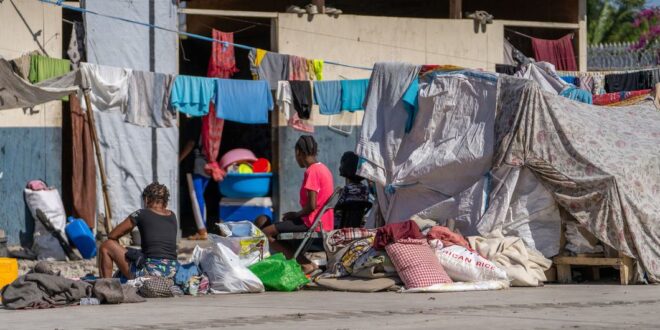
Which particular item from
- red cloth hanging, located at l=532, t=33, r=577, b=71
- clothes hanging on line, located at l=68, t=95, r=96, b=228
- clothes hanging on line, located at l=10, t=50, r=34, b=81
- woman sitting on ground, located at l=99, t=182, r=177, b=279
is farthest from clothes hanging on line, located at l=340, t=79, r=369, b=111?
woman sitting on ground, located at l=99, t=182, r=177, b=279

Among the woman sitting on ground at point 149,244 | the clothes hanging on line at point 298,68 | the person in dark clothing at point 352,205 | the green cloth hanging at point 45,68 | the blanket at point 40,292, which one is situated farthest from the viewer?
the clothes hanging on line at point 298,68

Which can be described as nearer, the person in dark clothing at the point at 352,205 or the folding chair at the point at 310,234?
the folding chair at the point at 310,234

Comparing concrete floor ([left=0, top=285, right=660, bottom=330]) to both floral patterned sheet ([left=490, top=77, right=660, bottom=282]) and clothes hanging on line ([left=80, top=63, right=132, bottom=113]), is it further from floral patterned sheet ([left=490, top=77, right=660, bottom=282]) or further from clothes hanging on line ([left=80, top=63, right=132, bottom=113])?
clothes hanging on line ([left=80, top=63, right=132, bottom=113])

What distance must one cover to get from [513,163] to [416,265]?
1.67 metres

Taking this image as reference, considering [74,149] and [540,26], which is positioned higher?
[540,26]

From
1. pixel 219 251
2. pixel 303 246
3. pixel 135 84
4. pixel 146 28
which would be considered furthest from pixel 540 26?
pixel 219 251

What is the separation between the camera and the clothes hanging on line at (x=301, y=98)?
17247mm

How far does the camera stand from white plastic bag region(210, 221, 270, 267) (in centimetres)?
1216

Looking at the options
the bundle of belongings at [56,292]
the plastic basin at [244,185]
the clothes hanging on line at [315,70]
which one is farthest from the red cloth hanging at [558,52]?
the bundle of belongings at [56,292]

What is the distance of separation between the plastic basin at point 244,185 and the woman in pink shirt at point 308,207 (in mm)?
6478

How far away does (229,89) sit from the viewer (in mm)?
16781

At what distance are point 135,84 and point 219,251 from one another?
4.72 m

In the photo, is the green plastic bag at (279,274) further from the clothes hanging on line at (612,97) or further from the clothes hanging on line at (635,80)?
the clothes hanging on line at (635,80)

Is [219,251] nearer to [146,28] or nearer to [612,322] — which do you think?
[612,322]
